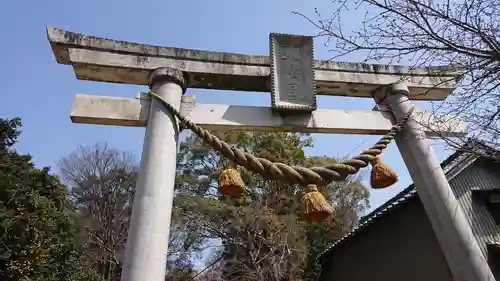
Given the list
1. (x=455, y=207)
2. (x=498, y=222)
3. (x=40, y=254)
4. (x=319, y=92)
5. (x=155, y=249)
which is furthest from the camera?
(x=40, y=254)

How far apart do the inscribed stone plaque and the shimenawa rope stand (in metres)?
0.88

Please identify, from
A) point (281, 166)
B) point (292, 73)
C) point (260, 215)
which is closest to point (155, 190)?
point (281, 166)

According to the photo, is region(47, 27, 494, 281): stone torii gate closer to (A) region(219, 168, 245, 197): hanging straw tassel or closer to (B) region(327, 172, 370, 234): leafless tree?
(A) region(219, 168, 245, 197): hanging straw tassel

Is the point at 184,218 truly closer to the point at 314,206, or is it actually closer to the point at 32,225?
the point at 32,225

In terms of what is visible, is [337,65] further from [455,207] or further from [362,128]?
[455,207]

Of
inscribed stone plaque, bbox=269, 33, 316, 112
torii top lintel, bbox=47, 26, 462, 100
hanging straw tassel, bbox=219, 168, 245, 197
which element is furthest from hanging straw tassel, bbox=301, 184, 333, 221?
torii top lintel, bbox=47, 26, 462, 100

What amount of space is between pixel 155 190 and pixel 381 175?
96.0 inches

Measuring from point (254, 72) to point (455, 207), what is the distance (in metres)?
2.73

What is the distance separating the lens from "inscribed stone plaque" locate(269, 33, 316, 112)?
4574 millimetres

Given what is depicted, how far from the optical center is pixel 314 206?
3803 mm

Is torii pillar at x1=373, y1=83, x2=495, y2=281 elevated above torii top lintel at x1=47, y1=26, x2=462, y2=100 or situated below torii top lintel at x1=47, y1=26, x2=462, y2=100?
below

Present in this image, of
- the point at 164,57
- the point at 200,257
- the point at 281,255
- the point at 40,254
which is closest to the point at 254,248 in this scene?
the point at 281,255

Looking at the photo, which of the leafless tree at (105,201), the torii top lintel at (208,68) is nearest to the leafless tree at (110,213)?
the leafless tree at (105,201)

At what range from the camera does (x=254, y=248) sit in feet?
41.7
